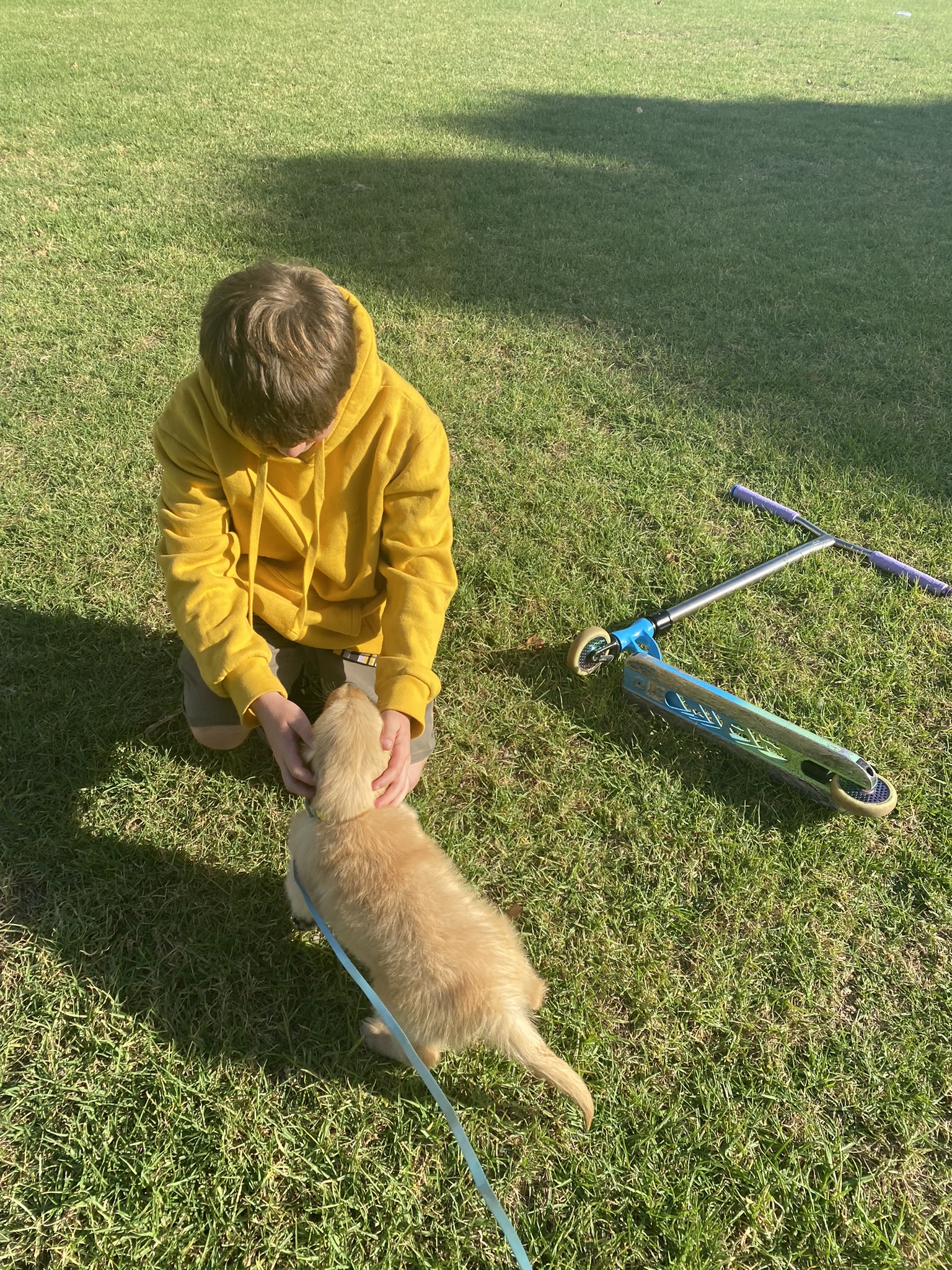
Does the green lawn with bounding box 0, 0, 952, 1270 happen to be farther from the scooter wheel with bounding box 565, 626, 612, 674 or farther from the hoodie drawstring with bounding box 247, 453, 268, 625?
the hoodie drawstring with bounding box 247, 453, 268, 625

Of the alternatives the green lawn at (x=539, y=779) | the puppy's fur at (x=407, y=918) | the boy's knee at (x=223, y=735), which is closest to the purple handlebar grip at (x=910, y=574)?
the green lawn at (x=539, y=779)

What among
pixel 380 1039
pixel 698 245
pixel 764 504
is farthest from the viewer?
pixel 698 245

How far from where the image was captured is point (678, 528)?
3254 millimetres

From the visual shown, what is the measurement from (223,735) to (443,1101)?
46.7 inches

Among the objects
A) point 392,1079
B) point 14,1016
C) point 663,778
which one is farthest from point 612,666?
point 14,1016

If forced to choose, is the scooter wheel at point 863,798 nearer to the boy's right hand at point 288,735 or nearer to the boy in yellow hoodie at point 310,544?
the boy in yellow hoodie at point 310,544

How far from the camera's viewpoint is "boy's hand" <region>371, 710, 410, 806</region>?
1.75m

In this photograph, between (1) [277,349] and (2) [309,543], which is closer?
(1) [277,349]

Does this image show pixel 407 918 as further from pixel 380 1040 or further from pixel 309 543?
pixel 309 543

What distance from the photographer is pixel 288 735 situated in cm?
180

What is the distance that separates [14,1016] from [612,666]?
194 centimetres

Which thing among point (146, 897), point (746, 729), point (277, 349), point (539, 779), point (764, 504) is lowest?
point (146, 897)

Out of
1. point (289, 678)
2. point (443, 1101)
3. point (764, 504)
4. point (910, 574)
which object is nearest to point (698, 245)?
point (764, 504)

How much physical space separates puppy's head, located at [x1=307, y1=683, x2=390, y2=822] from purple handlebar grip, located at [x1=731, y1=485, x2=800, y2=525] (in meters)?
2.29
